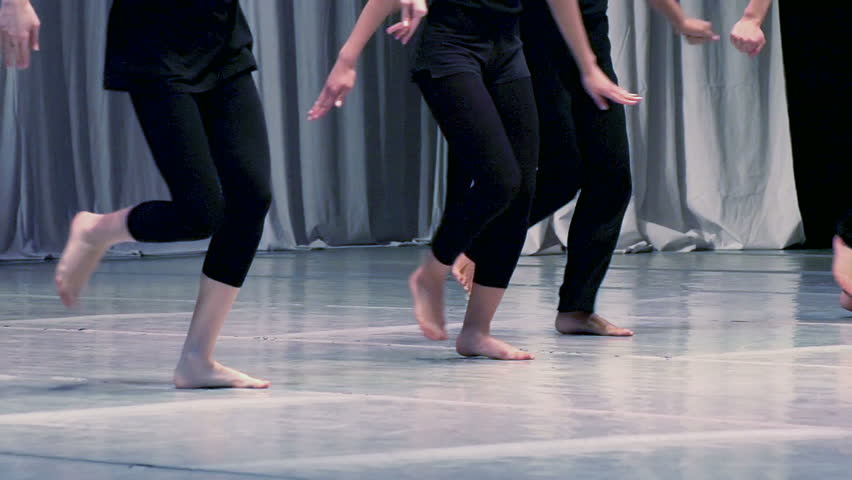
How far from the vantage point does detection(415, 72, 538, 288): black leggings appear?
2859 millimetres

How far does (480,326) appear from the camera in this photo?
308 cm

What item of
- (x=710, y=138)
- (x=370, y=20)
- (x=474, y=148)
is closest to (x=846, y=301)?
(x=474, y=148)

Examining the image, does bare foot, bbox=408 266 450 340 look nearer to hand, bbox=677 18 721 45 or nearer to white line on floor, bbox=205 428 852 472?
hand, bbox=677 18 721 45

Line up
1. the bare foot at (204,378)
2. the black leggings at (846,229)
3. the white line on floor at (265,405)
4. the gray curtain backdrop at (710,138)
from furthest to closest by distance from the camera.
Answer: the gray curtain backdrop at (710,138), the black leggings at (846,229), the bare foot at (204,378), the white line on floor at (265,405)

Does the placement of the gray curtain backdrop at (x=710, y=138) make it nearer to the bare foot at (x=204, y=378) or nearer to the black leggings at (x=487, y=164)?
the black leggings at (x=487, y=164)

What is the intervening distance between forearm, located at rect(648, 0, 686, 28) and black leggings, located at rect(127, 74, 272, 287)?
133cm

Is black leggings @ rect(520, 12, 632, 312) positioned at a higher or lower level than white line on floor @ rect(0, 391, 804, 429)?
higher

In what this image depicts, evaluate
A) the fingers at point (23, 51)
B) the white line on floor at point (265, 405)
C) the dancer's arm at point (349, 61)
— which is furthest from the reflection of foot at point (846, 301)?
the fingers at point (23, 51)

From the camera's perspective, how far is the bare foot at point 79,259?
2633mm

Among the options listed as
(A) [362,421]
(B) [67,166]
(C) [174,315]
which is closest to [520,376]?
(A) [362,421]

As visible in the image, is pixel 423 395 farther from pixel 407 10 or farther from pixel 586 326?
pixel 586 326

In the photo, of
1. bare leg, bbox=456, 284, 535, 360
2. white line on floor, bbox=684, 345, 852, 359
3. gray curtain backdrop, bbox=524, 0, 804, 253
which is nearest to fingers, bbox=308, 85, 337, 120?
bare leg, bbox=456, 284, 535, 360

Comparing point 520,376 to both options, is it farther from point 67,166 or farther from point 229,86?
point 67,166

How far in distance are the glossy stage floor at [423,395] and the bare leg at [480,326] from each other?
0.04 meters
